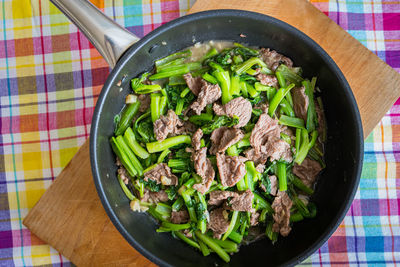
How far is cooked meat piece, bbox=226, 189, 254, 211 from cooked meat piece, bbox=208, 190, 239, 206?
32mm

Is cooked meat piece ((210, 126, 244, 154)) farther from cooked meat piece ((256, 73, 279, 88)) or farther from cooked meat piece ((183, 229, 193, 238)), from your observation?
cooked meat piece ((183, 229, 193, 238))

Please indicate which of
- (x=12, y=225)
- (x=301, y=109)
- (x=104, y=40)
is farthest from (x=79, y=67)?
(x=301, y=109)

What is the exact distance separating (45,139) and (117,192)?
0.90 meters

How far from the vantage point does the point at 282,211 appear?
231 centimetres

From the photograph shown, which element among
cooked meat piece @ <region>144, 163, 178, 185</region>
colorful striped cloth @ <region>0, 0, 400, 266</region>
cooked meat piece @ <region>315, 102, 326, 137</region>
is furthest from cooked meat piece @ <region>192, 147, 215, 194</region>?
colorful striped cloth @ <region>0, 0, 400, 266</region>

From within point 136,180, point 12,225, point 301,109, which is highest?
point 301,109

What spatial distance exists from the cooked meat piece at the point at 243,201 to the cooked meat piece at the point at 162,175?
40cm

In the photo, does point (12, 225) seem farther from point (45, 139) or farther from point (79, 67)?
point (79, 67)

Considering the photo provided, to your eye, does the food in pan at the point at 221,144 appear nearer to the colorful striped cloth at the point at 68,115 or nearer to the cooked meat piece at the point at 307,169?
the cooked meat piece at the point at 307,169

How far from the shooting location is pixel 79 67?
2801 mm

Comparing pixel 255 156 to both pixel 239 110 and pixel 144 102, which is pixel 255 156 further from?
pixel 144 102

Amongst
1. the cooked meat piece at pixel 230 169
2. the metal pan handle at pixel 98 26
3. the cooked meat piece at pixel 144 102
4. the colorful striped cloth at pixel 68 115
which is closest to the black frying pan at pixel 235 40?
the metal pan handle at pixel 98 26

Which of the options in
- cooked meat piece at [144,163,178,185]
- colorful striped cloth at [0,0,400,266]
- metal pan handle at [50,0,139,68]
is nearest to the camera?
metal pan handle at [50,0,139,68]

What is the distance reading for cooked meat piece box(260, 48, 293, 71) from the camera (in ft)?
7.85
